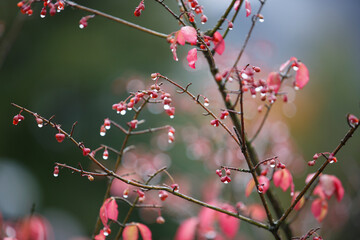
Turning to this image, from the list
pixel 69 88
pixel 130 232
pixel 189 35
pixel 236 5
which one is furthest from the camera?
pixel 69 88

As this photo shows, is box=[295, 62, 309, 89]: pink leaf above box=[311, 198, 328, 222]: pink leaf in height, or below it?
above

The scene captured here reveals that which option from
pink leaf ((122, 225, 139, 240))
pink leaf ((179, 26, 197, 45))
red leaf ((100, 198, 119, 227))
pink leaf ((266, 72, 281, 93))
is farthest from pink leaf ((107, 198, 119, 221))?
pink leaf ((266, 72, 281, 93))

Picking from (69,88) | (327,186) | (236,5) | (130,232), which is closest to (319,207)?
(327,186)

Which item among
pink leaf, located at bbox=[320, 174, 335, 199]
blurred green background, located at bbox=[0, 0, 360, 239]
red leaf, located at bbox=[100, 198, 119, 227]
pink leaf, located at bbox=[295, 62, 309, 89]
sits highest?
pink leaf, located at bbox=[295, 62, 309, 89]

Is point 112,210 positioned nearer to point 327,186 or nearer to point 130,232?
point 130,232

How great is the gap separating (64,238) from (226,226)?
3.67 metres

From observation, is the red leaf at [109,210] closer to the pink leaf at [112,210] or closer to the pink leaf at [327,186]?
the pink leaf at [112,210]

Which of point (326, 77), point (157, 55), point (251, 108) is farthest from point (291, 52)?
point (251, 108)

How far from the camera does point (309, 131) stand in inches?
238

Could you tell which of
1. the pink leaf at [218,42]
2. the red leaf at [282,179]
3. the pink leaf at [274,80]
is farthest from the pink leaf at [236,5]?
the red leaf at [282,179]

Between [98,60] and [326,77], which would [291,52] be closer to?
[326,77]

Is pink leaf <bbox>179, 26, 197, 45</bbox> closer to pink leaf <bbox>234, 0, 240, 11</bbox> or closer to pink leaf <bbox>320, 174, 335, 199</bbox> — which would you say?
pink leaf <bbox>234, 0, 240, 11</bbox>

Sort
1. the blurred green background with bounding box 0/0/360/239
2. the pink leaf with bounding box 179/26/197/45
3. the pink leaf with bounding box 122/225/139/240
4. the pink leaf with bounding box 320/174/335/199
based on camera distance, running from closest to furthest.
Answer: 1. the pink leaf with bounding box 179/26/197/45
2. the pink leaf with bounding box 122/225/139/240
3. the pink leaf with bounding box 320/174/335/199
4. the blurred green background with bounding box 0/0/360/239

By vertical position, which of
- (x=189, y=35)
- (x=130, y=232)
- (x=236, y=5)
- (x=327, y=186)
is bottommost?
(x=130, y=232)
